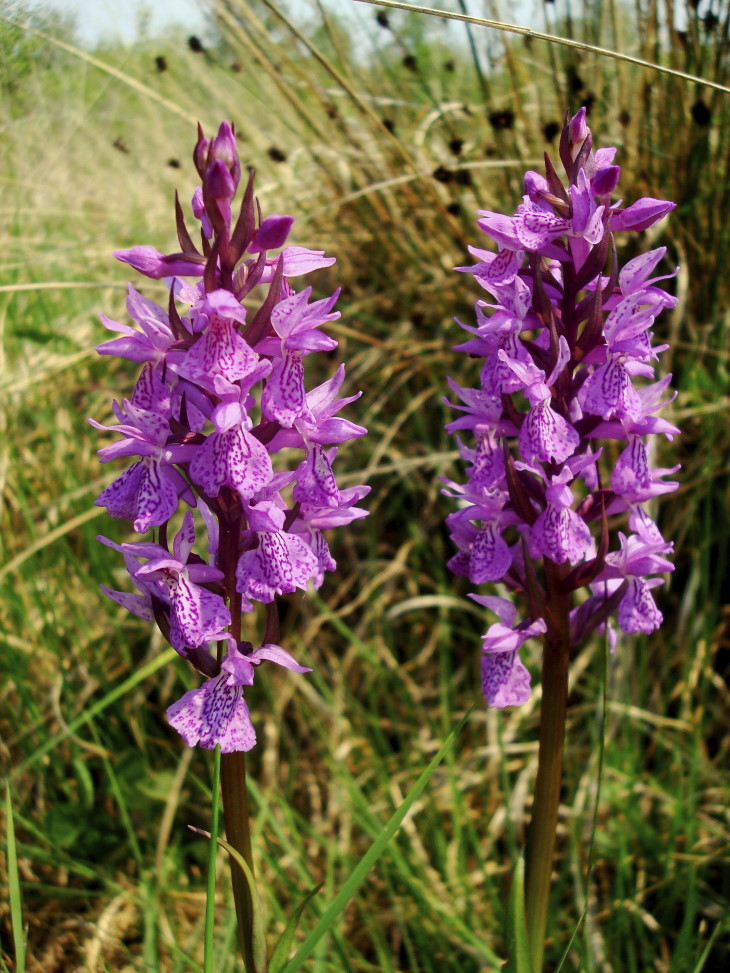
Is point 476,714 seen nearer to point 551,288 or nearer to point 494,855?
point 494,855

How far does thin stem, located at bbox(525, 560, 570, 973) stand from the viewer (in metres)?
1.32

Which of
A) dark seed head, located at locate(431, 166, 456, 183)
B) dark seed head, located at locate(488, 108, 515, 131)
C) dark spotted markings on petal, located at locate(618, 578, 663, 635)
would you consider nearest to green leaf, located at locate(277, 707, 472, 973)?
dark spotted markings on petal, located at locate(618, 578, 663, 635)

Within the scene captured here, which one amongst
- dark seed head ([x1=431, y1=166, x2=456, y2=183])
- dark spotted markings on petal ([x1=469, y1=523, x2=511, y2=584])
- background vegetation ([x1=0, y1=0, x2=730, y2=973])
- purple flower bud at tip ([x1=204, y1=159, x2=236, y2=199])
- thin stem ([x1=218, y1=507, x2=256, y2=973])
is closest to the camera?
purple flower bud at tip ([x1=204, y1=159, x2=236, y2=199])

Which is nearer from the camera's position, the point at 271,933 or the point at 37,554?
the point at 271,933

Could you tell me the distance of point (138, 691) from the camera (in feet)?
7.90

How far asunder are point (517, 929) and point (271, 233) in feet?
3.36

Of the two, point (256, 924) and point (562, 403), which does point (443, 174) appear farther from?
point (256, 924)

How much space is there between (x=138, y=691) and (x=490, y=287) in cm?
166

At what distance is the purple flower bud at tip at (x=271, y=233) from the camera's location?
1037mm

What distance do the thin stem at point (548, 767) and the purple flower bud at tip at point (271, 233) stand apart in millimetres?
628

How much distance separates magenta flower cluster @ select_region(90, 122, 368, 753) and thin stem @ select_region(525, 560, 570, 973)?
16.4 inches

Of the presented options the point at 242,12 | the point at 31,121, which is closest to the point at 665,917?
the point at 242,12

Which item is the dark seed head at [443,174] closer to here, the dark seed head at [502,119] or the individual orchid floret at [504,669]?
the dark seed head at [502,119]

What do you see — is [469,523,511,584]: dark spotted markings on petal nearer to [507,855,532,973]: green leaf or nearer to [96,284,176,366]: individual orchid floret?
[507,855,532,973]: green leaf
